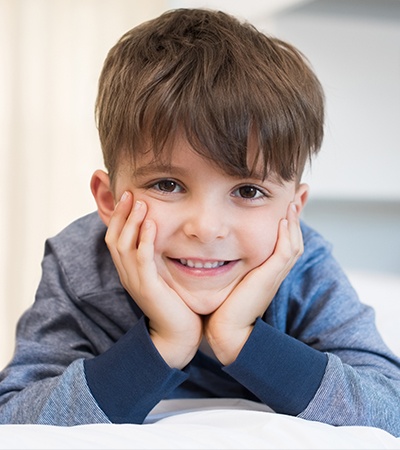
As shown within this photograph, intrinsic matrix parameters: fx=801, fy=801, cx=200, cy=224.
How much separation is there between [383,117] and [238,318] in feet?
3.60

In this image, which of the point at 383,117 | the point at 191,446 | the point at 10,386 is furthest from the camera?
the point at 383,117

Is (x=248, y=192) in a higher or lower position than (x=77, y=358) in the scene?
higher

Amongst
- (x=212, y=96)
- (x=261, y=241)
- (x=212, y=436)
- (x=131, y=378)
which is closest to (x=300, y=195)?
(x=261, y=241)

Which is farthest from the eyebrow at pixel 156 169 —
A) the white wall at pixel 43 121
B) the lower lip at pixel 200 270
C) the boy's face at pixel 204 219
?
the white wall at pixel 43 121

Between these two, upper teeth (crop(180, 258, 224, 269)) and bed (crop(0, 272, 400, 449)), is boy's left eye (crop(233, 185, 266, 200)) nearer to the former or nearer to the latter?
upper teeth (crop(180, 258, 224, 269))

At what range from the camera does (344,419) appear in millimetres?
956

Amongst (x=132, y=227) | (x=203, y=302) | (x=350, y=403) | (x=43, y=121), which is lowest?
(x=350, y=403)

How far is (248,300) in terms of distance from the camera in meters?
1.03

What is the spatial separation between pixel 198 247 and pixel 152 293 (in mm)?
83

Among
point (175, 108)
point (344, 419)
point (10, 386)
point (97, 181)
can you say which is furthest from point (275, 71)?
point (10, 386)

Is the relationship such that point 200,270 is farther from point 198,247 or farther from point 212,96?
point 212,96

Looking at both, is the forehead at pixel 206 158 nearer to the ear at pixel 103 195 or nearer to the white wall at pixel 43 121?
the ear at pixel 103 195

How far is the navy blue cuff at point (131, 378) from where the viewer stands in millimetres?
975

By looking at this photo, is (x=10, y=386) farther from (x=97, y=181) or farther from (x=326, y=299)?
(x=326, y=299)
